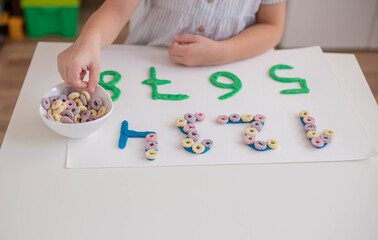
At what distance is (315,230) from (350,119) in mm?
262

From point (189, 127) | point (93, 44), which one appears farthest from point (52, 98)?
point (189, 127)

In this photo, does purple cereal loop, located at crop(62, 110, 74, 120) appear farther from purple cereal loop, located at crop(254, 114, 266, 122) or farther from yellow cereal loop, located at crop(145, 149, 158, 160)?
purple cereal loop, located at crop(254, 114, 266, 122)

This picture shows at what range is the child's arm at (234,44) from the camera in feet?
2.89

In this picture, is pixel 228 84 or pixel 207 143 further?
pixel 228 84

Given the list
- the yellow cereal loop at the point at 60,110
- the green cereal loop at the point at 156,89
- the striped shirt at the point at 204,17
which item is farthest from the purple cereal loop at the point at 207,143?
the striped shirt at the point at 204,17

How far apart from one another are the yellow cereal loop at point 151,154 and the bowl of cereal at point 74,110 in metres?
0.09

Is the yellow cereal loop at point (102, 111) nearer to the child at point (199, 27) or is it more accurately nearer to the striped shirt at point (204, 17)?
the child at point (199, 27)

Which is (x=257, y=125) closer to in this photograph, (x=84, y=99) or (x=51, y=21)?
(x=84, y=99)

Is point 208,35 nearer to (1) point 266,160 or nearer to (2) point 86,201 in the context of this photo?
(1) point 266,160

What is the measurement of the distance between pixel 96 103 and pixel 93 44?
116 mm

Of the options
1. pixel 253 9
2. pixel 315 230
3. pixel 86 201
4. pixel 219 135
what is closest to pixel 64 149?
pixel 86 201

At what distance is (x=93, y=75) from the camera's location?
2.41 feet

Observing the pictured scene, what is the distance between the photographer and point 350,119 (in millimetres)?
767

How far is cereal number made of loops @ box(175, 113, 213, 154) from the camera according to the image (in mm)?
683
